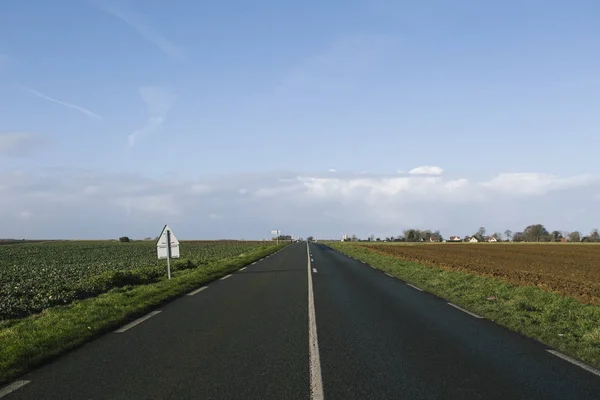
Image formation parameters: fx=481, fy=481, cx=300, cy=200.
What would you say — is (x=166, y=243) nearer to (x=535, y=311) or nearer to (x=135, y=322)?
(x=135, y=322)

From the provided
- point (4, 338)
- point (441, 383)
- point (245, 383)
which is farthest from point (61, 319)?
point (441, 383)

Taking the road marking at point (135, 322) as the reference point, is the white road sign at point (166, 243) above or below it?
above

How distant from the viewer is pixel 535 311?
12211mm

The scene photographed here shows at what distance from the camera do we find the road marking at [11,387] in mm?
5543

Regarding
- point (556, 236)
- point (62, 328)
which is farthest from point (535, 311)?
point (556, 236)

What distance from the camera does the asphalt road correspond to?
18.3ft

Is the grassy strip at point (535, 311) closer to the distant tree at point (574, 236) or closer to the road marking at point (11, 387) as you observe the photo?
the road marking at point (11, 387)

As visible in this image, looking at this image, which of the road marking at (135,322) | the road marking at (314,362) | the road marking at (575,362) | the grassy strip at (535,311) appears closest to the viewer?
the road marking at (314,362)

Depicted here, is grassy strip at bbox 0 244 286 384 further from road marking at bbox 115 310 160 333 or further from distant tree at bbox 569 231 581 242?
distant tree at bbox 569 231 581 242

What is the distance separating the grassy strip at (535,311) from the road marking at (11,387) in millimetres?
7760

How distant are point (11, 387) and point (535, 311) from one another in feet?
37.5

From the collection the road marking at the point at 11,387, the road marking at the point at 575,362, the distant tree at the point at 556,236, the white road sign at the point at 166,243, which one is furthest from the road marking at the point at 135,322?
the distant tree at the point at 556,236

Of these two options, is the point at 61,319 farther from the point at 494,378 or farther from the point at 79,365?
the point at 494,378

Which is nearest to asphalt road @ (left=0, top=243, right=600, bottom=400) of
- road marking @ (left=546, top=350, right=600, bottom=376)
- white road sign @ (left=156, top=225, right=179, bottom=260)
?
road marking @ (left=546, top=350, right=600, bottom=376)
